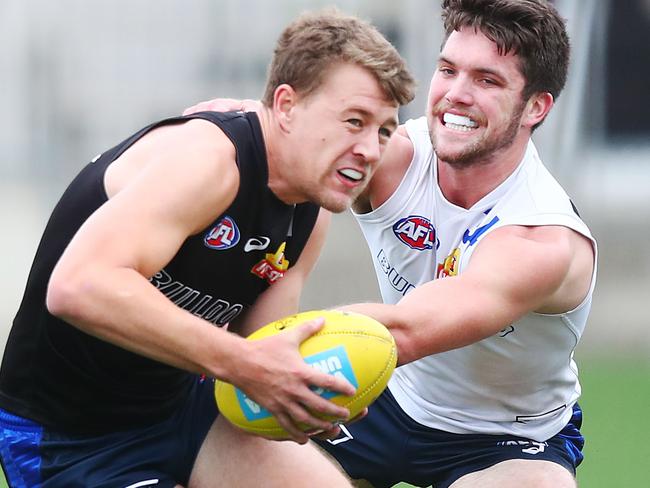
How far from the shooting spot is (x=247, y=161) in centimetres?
332

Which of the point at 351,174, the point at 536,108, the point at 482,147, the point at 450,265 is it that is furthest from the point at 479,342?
the point at 351,174

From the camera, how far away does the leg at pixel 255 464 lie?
11.5ft

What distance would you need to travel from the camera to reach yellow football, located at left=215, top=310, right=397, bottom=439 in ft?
10.3

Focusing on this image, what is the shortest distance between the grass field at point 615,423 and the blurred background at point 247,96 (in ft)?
1.09

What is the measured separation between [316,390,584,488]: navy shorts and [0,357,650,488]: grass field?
1210 mm

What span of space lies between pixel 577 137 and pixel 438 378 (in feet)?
14.8

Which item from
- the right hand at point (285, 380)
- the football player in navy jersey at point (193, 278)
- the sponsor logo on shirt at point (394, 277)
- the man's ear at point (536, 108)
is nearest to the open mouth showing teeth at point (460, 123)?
the man's ear at point (536, 108)

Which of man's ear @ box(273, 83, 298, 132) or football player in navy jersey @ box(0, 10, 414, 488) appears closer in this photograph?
football player in navy jersey @ box(0, 10, 414, 488)

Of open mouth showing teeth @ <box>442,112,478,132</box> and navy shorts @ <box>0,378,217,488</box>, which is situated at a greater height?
open mouth showing teeth @ <box>442,112,478,132</box>

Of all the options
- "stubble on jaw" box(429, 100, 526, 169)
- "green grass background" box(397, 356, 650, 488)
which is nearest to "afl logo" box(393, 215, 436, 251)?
"stubble on jaw" box(429, 100, 526, 169)

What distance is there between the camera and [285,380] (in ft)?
9.93

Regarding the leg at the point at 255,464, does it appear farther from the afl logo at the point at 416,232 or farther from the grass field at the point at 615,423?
the grass field at the point at 615,423

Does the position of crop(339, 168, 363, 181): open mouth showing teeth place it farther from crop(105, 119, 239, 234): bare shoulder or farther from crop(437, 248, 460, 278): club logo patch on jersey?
crop(437, 248, 460, 278): club logo patch on jersey

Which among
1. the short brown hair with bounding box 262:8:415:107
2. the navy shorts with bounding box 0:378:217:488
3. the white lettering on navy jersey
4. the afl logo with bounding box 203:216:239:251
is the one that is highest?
the short brown hair with bounding box 262:8:415:107
